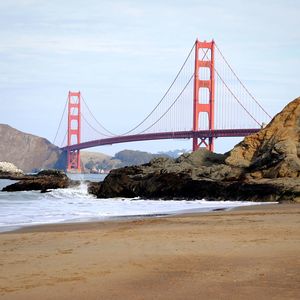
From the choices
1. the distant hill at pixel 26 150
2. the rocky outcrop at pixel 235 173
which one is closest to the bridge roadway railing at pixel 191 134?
the rocky outcrop at pixel 235 173

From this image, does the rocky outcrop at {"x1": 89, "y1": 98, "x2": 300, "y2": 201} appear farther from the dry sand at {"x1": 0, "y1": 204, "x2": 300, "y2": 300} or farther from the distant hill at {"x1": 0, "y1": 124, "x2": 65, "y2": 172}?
the distant hill at {"x1": 0, "y1": 124, "x2": 65, "y2": 172}

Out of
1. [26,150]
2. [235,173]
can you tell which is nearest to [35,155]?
[26,150]

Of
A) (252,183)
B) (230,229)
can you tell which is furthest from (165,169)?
(230,229)

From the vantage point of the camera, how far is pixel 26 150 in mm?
117188

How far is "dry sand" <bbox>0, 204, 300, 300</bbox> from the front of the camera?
14.4 feet

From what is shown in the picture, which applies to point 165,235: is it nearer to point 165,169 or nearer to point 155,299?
point 155,299

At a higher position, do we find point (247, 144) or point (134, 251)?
point (247, 144)

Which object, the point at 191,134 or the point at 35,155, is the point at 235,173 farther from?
the point at 35,155

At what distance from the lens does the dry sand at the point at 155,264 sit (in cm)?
440

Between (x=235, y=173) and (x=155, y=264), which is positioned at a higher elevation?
(x=235, y=173)

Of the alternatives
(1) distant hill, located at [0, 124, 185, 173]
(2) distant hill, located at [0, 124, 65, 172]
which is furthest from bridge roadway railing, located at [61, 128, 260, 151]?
(2) distant hill, located at [0, 124, 65, 172]

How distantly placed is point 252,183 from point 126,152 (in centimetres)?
14427

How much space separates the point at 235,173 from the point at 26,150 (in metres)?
99.6

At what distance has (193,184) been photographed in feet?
68.0
